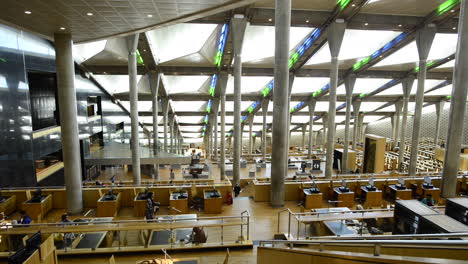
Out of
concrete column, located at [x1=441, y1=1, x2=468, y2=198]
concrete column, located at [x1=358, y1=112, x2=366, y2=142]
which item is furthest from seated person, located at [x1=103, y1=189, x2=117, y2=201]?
concrete column, located at [x1=358, y1=112, x2=366, y2=142]

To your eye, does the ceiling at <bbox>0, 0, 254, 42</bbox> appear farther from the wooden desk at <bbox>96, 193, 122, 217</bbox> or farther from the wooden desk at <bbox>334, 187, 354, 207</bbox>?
the wooden desk at <bbox>334, 187, 354, 207</bbox>

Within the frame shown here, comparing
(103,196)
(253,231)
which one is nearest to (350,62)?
(253,231)

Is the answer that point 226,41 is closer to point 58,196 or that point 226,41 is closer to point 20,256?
point 58,196

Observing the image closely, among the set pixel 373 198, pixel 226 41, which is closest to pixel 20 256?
pixel 373 198

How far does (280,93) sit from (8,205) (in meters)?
10.3

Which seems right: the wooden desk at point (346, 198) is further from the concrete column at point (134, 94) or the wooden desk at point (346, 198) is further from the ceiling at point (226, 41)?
the concrete column at point (134, 94)

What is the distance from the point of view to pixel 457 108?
31.7 ft

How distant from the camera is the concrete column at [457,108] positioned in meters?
9.31

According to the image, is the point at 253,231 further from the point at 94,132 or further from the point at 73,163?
the point at 94,132

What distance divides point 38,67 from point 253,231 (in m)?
12.5

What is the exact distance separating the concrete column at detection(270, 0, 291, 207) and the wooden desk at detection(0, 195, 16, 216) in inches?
369

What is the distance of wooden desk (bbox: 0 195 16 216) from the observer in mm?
8891

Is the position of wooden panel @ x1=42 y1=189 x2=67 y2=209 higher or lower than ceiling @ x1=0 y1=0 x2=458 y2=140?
lower

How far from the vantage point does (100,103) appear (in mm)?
21484
